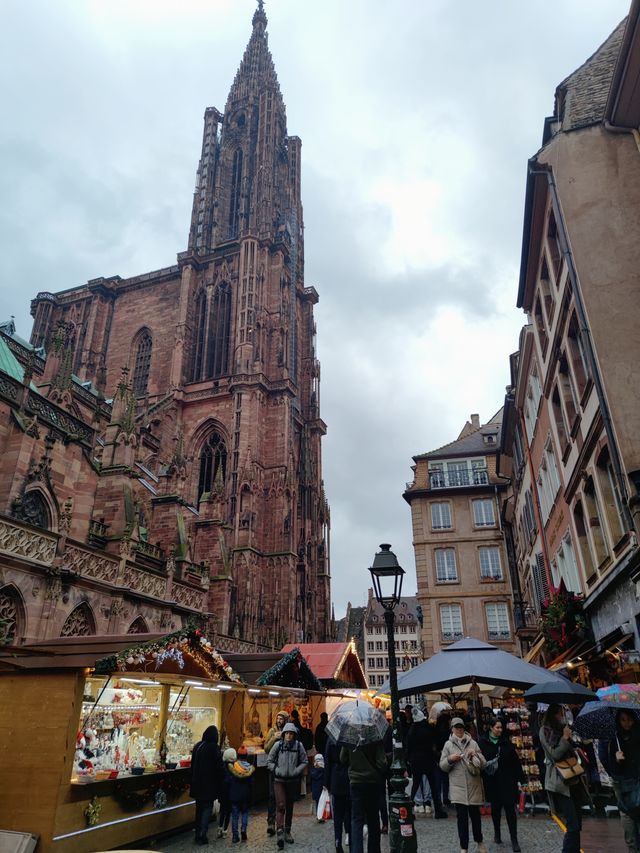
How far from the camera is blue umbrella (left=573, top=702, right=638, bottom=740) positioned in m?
6.41

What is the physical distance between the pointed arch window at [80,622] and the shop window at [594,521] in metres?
13.0

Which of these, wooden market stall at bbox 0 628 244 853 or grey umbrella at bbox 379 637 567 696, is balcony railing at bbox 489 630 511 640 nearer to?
grey umbrella at bbox 379 637 567 696

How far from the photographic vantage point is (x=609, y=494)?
1216 centimetres

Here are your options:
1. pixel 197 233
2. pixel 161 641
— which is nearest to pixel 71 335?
pixel 197 233

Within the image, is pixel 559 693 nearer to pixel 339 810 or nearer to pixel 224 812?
pixel 339 810

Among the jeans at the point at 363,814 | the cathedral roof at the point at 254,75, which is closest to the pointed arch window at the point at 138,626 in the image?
the jeans at the point at 363,814

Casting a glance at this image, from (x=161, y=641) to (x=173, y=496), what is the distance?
17.6 metres

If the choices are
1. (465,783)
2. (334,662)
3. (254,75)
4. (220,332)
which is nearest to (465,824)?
(465,783)

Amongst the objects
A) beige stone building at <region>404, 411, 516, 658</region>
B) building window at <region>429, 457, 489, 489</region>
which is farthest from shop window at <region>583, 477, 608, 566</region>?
building window at <region>429, 457, 489, 489</region>

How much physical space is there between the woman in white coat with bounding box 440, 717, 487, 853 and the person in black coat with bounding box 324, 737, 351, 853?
1.28 m

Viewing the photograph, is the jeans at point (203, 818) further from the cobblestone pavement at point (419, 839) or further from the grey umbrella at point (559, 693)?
the grey umbrella at point (559, 693)

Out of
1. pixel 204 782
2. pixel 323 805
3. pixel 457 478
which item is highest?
pixel 457 478

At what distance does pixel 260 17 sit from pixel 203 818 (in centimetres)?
8521

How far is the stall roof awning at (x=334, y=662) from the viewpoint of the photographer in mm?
19688
